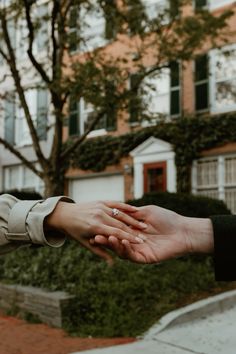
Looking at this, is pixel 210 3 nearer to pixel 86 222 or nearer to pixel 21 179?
pixel 21 179

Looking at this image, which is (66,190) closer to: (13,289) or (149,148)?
(149,148)

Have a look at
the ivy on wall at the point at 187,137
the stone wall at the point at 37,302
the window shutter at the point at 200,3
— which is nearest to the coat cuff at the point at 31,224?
the stone wall at the point at 37,302

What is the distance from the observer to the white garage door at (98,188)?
1867cm

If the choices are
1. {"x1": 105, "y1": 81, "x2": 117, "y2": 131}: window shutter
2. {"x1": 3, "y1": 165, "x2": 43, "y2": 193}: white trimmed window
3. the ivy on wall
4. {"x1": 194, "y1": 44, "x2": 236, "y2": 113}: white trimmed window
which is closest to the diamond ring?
{"x1": 105, "y1": 81, "x2": 117, "y2": 131}: window shutter

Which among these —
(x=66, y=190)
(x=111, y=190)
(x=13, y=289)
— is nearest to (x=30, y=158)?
(x=66, y=190)

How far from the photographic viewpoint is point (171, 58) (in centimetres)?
1177

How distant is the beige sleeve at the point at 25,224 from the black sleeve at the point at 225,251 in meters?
0.55

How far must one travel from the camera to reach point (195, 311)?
6.39 metres

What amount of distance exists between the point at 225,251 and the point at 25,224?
2.29ft

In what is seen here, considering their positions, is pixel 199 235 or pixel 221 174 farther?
pixel 221 174

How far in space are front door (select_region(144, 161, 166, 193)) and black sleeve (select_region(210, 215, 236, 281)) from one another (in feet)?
49.4

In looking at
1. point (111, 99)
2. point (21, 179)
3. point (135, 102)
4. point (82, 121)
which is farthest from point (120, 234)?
point (21, 179)

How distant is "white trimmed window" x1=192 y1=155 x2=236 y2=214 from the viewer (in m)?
15.5

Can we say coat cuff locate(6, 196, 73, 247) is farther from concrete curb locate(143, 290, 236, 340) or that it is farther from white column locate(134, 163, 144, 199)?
white column locate(134, 163, 144, 199)
